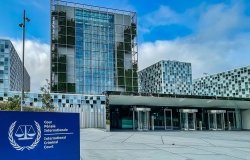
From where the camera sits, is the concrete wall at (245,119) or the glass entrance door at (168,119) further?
the concrete wall at (245,119)

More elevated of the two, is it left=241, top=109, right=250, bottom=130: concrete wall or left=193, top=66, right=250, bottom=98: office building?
left=193, top=66, right=250, bottom=98: office building

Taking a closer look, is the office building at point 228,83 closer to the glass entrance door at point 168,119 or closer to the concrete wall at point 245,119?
the concrete wall at point 245,119

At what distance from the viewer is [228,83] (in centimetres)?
9819

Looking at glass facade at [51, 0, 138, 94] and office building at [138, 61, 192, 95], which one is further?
office building at [138, 61, 192, 95]

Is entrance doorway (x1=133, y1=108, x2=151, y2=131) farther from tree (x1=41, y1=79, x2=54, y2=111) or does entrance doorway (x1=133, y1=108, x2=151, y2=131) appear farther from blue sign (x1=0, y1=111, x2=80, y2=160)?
blue sign (x1=0, y1=111, x2=80, y2=160)

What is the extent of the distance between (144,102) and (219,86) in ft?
253

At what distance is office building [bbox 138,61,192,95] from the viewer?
124438 mm

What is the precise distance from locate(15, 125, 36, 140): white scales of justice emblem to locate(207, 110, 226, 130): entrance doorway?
3180cm

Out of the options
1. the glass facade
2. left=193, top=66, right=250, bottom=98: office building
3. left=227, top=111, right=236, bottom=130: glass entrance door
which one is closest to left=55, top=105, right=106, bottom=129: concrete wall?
left=227, top=111, right=236, bottom=130: glass entrance door

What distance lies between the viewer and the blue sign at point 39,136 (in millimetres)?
5707

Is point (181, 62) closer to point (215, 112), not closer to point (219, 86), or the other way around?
point (219, 86)

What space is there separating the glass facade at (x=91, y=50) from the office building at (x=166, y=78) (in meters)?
53.4

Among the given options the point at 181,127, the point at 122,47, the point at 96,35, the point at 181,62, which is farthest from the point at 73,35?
the point at 181,62

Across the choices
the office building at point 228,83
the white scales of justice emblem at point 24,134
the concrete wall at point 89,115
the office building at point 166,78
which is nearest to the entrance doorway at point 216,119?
the concrete wall at point 89,115
